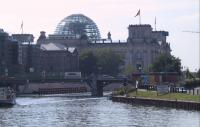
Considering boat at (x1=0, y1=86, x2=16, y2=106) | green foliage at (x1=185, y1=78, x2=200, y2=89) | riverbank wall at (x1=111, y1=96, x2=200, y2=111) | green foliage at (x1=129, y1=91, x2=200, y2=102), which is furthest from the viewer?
green foliage at (x1=185, y1=78, x2=200, y2=89)

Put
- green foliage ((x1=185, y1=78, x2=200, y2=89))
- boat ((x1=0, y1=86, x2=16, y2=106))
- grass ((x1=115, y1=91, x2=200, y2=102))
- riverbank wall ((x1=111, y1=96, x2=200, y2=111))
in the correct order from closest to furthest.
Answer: riverbank wall ((x1=111, y1=96, x2=200, y2=111)) < grass ((x1=115, y1=91, x2=200, y2=102)) < boat ((x1=0, y1=86, x2=16, y2=106)) < green foliage ((x1=185, y1=78, x2=200, y2=89))

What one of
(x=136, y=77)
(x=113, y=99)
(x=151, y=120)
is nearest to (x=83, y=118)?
(x=151, y=120)

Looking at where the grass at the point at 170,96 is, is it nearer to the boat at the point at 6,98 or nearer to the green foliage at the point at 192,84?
the green foliage at the point at 192,84

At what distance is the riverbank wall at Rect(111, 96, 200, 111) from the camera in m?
112

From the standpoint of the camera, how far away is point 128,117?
9350cm

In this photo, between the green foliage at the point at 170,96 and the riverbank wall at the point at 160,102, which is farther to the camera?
the green foliage at the point at 170,96

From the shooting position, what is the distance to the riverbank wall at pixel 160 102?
111625mm

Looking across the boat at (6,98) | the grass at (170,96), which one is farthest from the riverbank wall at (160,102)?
the boat at (6,98)

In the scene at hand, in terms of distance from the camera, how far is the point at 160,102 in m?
126

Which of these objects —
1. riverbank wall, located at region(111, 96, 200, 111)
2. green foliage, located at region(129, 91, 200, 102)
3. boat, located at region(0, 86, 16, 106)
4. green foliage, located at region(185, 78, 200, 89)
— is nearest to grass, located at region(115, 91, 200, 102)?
green foliage, located at region(129, 91, 200, 102)

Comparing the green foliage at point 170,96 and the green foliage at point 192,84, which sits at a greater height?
the green foliage at point 192,84

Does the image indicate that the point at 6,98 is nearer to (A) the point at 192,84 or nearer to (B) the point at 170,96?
(B) the point at 170,96

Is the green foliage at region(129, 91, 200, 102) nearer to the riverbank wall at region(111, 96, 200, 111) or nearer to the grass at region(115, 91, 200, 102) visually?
the grass at region(115, 91, 200, 102)

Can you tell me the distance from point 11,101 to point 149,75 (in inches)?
2236
